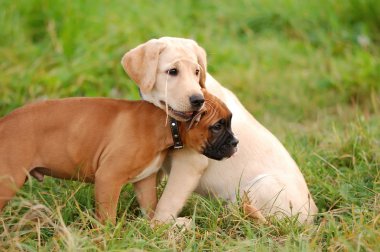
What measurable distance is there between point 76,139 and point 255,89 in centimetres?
391

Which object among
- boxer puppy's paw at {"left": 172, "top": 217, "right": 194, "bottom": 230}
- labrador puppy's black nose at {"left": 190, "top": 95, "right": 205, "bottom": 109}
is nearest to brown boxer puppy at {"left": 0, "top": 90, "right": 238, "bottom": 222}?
labrador puppy's black nose at {"left": 190, "top": 95, "right": 205, "bottom": 109}

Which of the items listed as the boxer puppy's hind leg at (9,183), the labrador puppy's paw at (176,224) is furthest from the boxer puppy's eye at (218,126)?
the boxer puppy's hind leg at (9,183)

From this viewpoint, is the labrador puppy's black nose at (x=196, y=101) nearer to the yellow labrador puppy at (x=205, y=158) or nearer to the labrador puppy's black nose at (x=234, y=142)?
the yellow labrador puppy at (x=205, y=158)

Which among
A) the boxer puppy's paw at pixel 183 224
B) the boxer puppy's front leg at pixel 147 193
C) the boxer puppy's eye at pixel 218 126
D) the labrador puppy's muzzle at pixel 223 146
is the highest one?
the boxer puppy's eye at pixel 218 126

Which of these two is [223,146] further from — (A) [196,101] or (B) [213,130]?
(A) [196,101]

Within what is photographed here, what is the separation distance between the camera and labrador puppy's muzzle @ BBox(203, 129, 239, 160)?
4.70 metres

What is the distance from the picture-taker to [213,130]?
4691 millimetres

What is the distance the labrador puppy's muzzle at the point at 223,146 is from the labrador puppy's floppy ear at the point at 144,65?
544 millimetres

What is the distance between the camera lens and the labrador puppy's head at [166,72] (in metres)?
4.61

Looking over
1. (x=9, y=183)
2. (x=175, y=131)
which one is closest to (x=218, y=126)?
(x=175, y=131)

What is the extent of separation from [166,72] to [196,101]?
1.15ft

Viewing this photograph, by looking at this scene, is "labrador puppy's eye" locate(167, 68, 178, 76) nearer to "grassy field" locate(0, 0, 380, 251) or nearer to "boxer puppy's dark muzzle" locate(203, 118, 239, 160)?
"boxer puppy's dark muzzle" locate(203, 118, 239, 160)

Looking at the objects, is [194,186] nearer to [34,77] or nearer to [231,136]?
[231,136]

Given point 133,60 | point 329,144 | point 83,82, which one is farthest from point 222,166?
point 83,82
